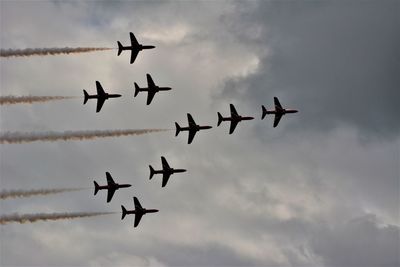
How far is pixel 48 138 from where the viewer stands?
148 metres

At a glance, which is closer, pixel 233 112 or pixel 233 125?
pixel 233 125

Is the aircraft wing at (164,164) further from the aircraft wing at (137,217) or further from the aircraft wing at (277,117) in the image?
the aircraft wing at (277,117)

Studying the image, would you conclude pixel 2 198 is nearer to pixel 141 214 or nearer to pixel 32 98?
pixel 32 98

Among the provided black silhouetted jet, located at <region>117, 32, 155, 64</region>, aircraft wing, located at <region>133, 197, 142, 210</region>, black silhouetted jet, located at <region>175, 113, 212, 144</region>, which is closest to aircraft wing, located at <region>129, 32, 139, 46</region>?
black silhouetted jet, located at <region>117, 32, 155, 64</region>

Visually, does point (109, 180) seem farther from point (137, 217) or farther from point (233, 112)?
point (233, 112)

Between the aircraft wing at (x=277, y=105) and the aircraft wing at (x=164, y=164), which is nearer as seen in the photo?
the aircraft wing at (x=164, y=164)

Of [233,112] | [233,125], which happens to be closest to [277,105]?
[233,112]

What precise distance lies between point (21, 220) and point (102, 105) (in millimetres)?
28716

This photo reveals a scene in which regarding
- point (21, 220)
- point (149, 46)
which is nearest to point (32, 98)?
point (21, 220)

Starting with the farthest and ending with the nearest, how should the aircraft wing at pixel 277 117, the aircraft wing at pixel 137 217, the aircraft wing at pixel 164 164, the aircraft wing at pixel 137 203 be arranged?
the aircraft wing at pixel 277 117
the aircraft wing at pixel 137 203
the aircraft wing at pixel 137 217
the aircraft wing at pixel 164 164

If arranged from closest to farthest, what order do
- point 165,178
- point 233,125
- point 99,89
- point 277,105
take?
1. point 99,89
2. point 165,178
3. point 233,125
4. point 277,105

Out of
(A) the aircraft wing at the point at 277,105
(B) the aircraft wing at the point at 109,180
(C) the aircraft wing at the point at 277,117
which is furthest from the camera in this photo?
(A) the aircraft wing at the point at 277,105

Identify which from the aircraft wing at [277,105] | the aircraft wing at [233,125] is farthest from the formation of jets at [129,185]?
the aircraft wing at [277,105]

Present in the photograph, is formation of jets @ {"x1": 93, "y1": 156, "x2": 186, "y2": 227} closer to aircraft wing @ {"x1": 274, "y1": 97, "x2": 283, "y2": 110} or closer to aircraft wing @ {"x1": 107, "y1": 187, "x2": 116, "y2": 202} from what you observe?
aircraft wing @ {"x1": 107, "y1": 187, "x2": 116, "y2": 202}
